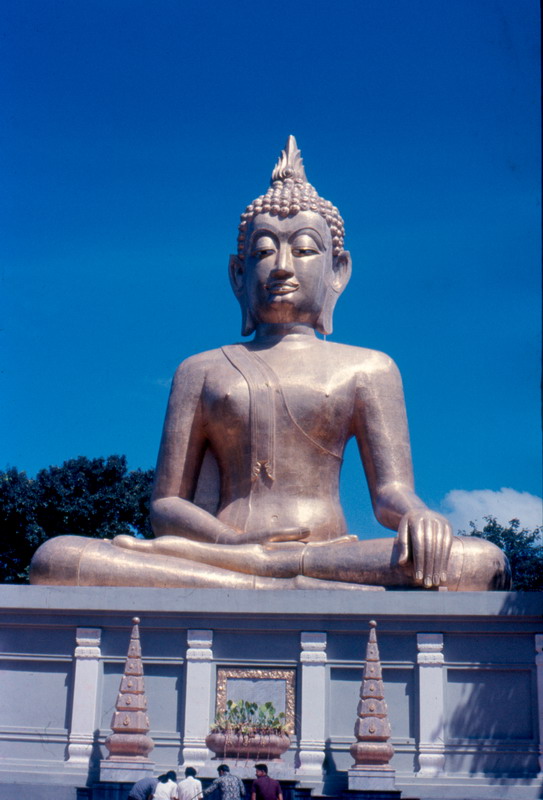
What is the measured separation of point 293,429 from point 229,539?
150cm

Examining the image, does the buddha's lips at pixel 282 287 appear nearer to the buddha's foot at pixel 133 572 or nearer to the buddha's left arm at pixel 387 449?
the buddha's left arm at pixel 387 449

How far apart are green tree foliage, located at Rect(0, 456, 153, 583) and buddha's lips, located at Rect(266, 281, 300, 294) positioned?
1302 centimetres

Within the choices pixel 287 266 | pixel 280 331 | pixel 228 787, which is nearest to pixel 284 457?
pixel 280 331

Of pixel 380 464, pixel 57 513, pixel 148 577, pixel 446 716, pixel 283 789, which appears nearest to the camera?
pixel 283 789

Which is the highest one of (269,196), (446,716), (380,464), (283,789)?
(269,196)

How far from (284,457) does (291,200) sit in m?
2.98

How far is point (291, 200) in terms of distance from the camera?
12953mm

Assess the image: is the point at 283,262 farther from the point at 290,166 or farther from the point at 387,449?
the point at 387,449

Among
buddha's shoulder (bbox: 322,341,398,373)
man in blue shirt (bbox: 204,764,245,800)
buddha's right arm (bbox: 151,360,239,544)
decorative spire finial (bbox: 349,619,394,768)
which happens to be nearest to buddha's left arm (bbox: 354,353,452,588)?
buddha's shoulder (bbox: 322,341,398,373)

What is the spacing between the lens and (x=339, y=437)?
40.3 feet

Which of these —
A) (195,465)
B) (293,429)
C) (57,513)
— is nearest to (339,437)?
(293,429)

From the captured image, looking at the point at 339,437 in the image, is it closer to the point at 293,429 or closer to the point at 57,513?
the point at 293,429

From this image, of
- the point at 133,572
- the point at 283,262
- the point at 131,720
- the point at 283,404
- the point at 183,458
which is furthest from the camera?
the point at 283,262

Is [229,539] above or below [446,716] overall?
above
